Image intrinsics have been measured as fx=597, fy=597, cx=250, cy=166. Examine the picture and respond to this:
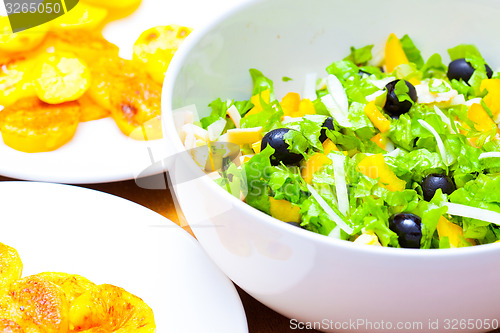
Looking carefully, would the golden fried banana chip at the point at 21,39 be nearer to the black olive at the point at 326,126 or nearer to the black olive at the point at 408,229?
the black olive at the point at 326,126

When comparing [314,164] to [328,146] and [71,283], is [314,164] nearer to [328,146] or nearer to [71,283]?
[328,146]

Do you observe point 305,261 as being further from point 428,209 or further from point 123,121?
point 123,121

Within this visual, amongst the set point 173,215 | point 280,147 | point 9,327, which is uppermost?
point 280,147

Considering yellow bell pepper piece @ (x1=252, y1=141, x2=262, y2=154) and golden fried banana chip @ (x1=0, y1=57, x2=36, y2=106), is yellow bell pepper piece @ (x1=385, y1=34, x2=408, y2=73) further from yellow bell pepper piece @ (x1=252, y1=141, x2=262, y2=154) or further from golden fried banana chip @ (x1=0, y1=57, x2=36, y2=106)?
golden fried banana chip @ (x1=0, y1=57, x2=36, y2=106)

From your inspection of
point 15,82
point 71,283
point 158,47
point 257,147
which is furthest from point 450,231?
point 15,82

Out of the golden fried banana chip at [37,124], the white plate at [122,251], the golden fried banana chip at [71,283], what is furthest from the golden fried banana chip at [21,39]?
the golden fried banana chip at [71,283]

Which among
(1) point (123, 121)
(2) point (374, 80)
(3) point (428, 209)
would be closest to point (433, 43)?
(2) point (374, 80)
